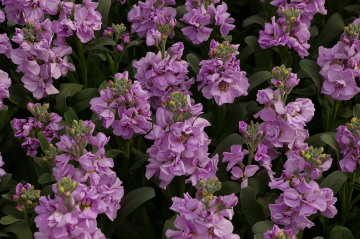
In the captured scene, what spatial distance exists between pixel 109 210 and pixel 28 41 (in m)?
0.97

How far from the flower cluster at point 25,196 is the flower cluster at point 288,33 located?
1375 mm

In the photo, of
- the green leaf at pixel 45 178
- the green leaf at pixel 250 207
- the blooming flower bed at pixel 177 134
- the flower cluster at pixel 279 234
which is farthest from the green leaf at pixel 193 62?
the flower cluster at pixel 279 234

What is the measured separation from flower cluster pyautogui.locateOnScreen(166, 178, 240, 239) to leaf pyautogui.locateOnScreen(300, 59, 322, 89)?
1.18 metres

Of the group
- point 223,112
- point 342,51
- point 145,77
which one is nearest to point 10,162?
point 145,77

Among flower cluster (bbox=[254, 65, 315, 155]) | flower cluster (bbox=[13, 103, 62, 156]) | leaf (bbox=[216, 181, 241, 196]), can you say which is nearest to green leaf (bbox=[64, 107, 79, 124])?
flower cluster (bbox=[13, 103, 62, 156])

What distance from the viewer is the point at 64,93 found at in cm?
289

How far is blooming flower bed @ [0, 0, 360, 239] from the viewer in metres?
2.04

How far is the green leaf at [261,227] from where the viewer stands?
216 cm

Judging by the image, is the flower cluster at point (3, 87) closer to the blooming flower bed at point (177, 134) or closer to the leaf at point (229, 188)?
the blooming flower bed at point (177, 134)

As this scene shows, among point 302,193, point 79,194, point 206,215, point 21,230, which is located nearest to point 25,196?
point 21,230

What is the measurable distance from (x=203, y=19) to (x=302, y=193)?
4.22 feet

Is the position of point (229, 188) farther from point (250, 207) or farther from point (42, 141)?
point (42, 141)

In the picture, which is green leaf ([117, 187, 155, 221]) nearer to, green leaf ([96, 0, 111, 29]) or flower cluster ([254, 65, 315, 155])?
flower cluster ([254, 65, 315, 155])

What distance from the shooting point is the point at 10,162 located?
115 inches
